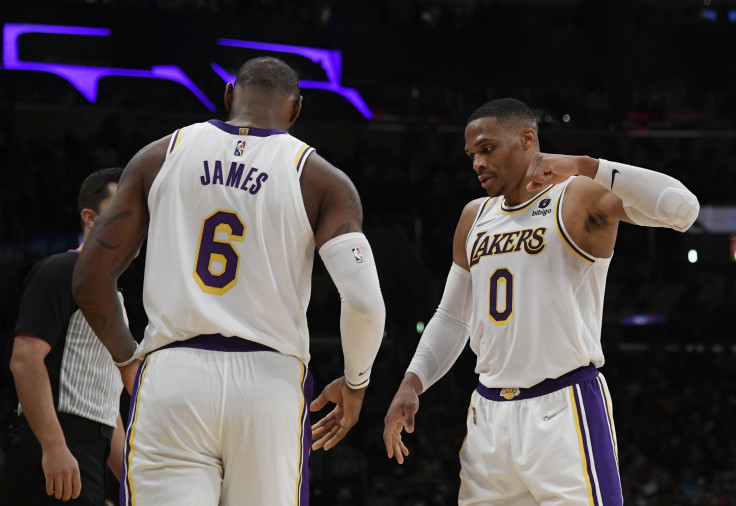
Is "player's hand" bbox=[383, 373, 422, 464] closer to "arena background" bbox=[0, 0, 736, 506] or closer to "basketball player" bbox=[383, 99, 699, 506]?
"basketball player" bbox=[383, 99, 699, 506]

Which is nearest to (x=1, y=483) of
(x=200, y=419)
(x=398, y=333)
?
(x=200, y=419)

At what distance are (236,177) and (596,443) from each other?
1.86 m

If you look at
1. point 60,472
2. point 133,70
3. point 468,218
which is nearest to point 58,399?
point 60,472

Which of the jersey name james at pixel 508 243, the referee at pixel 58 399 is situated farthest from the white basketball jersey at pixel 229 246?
the jersey name james at pixel 508 243

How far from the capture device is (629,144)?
834 inches

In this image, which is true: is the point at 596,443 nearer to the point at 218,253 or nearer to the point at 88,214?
the point at 218,253

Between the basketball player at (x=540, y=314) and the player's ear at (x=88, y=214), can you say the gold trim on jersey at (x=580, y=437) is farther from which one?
the player's ear at (x=88, y=214)

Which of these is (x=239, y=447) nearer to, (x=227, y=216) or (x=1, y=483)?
(x=227, y=216)

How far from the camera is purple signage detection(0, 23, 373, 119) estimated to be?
1619cm

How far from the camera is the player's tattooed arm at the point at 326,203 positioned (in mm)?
3156

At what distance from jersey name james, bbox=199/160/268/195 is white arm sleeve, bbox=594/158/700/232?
147cm

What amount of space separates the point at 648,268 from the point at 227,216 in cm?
1625

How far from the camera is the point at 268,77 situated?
338 centimetres

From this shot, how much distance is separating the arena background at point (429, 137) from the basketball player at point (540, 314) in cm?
932
